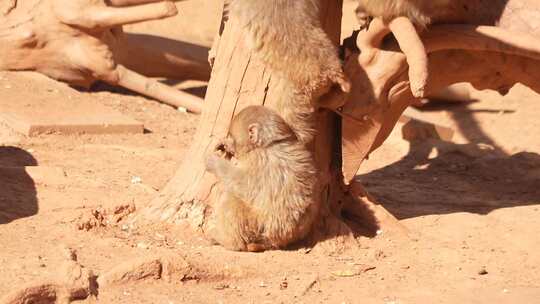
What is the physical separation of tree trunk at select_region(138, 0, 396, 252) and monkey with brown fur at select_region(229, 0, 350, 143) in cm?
11

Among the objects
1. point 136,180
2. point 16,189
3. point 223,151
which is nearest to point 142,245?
point 223,151

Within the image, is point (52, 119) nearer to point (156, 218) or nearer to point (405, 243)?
point (156, 218)

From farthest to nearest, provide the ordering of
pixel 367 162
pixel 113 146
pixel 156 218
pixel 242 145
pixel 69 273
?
1. pixel 367 162
2. pixel 113 146
3. pixel 156 218
4. pixel 242 145
5. pixel 69 273

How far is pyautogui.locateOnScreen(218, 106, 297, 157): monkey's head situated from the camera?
17.1 ft

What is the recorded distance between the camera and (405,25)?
525 centimetres

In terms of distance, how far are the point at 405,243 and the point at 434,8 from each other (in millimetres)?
1397

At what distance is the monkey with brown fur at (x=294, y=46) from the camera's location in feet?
17.0

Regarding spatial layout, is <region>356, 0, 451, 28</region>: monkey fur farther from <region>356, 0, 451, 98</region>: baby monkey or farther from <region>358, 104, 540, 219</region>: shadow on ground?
<region>358, 104, 540, 219</region>: shadow on ground

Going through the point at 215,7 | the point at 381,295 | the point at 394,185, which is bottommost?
the point at 381,295

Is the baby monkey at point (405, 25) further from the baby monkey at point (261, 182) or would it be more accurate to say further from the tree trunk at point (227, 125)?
the baby monkey at point (261, 182)

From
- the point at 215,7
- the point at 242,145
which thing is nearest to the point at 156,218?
the point at 242,145

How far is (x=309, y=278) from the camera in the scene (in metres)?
5.07

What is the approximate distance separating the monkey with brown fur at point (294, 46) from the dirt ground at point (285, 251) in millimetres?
905

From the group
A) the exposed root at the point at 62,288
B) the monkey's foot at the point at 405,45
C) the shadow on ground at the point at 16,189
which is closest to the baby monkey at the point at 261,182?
the monkey's foot at the point at 405,45
